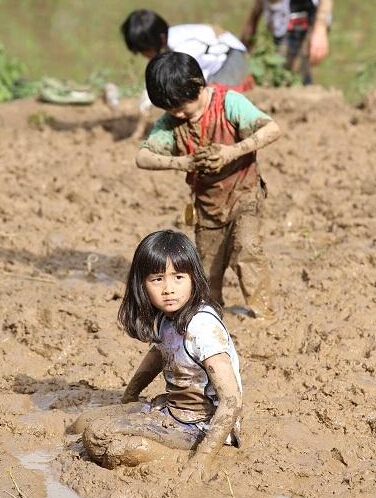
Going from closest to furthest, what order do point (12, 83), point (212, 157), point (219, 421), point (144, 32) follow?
point (219, 421), point (212, 157), point (144, 32), point (12, 83)

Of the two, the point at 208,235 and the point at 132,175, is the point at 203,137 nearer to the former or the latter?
the point at 208,235

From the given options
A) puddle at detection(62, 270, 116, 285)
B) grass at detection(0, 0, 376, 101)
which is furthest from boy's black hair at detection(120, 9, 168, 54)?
grass at detection(0, 0, 376, 101)

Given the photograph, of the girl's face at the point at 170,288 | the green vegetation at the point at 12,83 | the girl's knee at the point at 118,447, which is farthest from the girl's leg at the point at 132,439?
the green vegetation at the point at 12,83

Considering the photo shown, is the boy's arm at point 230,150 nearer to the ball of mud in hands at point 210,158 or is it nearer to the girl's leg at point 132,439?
the ball of mud in hands at point 210,158

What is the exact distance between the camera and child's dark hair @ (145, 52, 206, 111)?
4938mm

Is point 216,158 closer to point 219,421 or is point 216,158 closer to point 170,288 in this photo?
point 170,288

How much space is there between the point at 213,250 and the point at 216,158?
2.47ft

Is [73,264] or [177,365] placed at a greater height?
[177,365]

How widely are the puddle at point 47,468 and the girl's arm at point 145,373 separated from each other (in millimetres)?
414

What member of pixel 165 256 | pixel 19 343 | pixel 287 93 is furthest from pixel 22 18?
pixel 165 256

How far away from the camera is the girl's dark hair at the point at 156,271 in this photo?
3.95 meters

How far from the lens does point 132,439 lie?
4.01m

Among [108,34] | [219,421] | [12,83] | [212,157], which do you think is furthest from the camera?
[108,34]

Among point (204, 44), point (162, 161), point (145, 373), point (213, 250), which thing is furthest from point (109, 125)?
point (145, 373)
